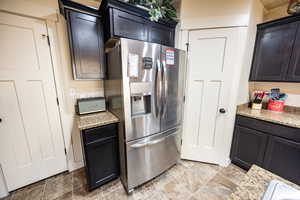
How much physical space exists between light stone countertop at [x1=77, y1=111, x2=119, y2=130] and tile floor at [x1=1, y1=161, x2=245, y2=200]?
95cm

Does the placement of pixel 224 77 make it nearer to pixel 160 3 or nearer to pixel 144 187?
pixel 160 3

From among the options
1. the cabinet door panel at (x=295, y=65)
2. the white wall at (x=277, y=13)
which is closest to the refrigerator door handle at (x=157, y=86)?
the cabinet door panel at (x=295, y=65)

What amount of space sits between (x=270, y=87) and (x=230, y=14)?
148 cm

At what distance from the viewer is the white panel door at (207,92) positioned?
1795 mm

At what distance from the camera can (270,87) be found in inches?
85.1

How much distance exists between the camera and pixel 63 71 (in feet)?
5.58

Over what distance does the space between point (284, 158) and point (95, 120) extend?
2438 mm

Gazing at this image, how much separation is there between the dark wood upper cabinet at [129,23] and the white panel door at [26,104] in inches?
34.6

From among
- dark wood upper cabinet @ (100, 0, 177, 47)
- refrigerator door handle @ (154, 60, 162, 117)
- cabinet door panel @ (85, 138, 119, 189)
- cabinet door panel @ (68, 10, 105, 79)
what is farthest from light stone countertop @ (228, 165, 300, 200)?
cabinet door panel @ (68, 10, 105, 79)

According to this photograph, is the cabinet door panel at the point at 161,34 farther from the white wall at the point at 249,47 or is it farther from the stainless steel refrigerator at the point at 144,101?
the white wall at the point at 249,47

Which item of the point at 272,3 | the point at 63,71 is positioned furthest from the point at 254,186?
the point at 272,3

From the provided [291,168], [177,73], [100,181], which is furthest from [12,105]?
[291,168]

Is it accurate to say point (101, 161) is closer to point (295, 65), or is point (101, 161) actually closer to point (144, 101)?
point (144, 101)

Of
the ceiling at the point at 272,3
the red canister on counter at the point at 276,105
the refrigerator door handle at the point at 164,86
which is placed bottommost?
the red canister on counter at the point at 276,105
